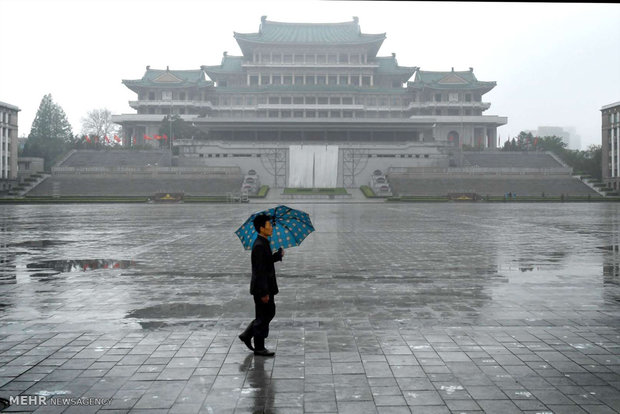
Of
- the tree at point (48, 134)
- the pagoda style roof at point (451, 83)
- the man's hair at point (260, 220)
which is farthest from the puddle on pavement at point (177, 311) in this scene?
the pagoda style roof at point (451, 83)

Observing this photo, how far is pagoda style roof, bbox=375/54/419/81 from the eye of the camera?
69938 mm

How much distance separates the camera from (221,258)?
488 inches

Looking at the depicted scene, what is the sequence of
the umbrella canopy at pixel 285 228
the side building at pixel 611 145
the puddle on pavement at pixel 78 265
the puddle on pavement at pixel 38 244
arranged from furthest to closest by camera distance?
1. the side building at pixel 611 145
2. the puddle on pavement at pixel 38 244
3. the puddle on pavement at pixel 78 265
4. the umbrella canopy at pixel 285 228

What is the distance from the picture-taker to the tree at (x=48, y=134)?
6338cm

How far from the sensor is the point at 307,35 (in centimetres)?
6994

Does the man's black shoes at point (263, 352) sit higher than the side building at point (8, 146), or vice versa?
the side building at point (8, 146)

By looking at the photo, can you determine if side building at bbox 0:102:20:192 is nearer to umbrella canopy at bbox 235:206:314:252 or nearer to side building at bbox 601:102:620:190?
umbrella canopy at bbox 235:206:314:252

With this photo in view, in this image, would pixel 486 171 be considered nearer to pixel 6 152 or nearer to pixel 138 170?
pixel 138 170

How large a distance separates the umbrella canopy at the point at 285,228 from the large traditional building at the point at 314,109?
52718 mm

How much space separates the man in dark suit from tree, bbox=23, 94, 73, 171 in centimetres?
6204

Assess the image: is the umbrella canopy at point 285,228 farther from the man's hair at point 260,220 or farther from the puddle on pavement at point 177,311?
the puddle on pavement at point 177,311

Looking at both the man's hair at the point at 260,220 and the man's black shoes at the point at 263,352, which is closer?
the man's black shoes at the point at 263,352

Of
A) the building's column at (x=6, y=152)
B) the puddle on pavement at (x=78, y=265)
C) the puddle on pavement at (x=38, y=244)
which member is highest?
the building's column at (x=6, y=152)

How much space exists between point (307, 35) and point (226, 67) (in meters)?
11.2
